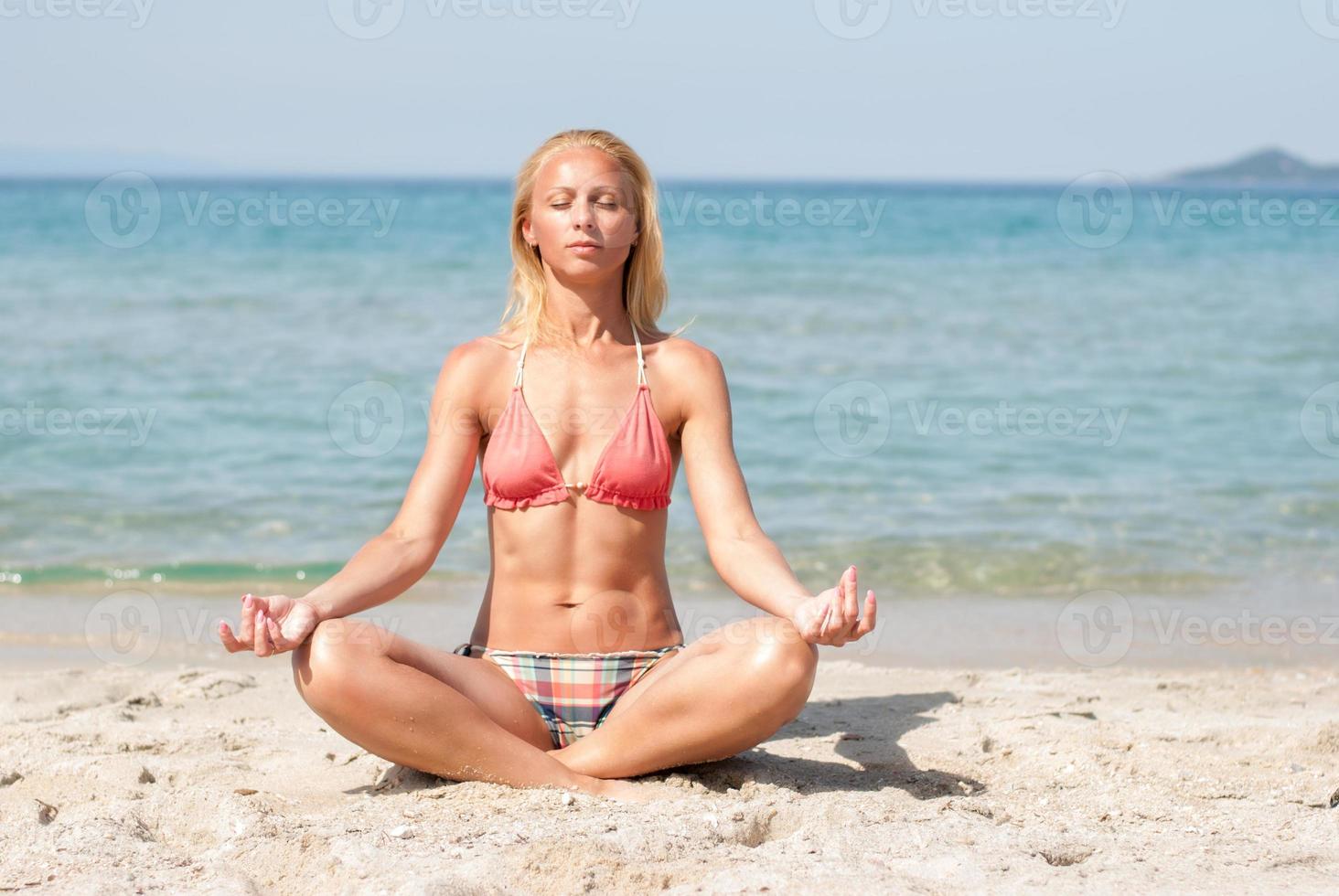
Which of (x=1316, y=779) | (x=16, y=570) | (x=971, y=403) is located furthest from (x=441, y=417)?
(x=971, y=403)

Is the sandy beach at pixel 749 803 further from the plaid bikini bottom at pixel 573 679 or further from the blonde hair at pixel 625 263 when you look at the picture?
the blonde hair at pixel 625 263

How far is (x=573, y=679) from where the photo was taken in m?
3.59

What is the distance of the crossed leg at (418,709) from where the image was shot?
318cm

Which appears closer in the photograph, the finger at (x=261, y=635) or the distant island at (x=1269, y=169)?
the finger at (x=261, y=635)

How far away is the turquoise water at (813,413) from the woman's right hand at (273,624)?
3211mm

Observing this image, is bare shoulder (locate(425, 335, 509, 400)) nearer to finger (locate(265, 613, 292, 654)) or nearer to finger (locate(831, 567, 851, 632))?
finger (locate(265, 613, 292, 654))

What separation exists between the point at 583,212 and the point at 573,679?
4.15 feet

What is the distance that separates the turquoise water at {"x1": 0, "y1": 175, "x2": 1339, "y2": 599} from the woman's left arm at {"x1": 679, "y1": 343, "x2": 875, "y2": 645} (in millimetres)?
2628

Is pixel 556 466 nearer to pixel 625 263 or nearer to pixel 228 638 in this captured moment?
pixel 625 263

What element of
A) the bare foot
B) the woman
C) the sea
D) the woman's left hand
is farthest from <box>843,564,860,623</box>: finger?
the sea

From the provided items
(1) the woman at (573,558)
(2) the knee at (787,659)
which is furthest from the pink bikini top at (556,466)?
(2) the knee at (787,659)

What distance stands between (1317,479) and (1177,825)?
5562 mm

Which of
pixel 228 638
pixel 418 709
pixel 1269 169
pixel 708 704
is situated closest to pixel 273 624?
pixel 228 638

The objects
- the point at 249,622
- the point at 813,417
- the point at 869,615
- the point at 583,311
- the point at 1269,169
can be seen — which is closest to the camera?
the point at 869,615
